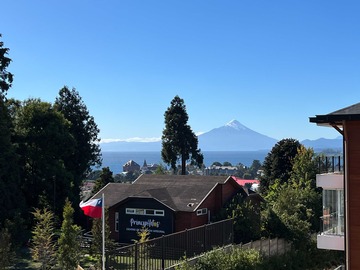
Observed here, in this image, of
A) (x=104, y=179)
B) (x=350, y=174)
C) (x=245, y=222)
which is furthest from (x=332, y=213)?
(x=104, y=179)

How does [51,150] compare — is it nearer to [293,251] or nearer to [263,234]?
[263,234]

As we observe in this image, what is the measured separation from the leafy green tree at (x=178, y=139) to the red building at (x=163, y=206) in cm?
2499

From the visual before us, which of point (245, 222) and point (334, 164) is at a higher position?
point (334, 164)

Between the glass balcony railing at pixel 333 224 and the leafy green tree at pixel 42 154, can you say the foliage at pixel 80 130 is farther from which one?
the glass balcony railing at pixel 333 224

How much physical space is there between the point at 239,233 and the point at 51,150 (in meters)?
20.9

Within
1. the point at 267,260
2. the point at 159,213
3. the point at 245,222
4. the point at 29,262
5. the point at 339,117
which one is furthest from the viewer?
the point at 159,213

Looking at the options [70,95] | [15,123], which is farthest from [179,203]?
[70,95]

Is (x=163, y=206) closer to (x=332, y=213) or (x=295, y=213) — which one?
(x=295, y=213)

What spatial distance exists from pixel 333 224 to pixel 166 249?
887 centimetres

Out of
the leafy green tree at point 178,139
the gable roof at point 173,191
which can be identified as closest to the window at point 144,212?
the gable roof at point 173,191

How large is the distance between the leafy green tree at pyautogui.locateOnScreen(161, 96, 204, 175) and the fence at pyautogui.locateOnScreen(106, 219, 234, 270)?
1414 inches

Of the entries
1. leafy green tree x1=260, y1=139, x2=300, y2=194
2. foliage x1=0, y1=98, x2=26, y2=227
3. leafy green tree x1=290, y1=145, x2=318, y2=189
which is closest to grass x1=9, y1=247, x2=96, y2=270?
foliage x1=0, y1=98, x2=26, y2=227

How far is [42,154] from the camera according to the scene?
43.5m

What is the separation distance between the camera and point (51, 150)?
1722 inches
